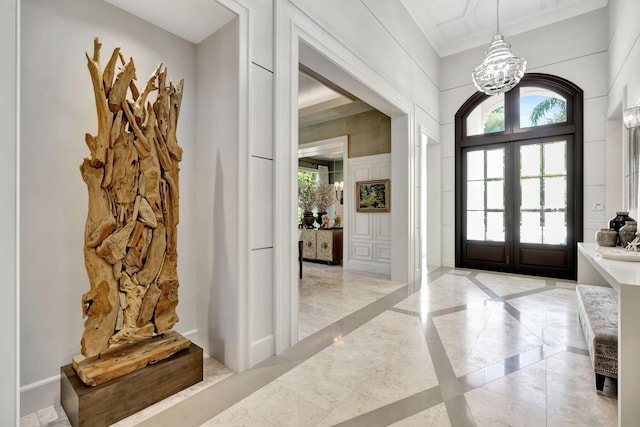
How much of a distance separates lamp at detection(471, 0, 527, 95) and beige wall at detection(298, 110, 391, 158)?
2.10 meters

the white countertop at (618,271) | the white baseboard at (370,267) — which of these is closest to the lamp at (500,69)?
the white countertop at (618,271)

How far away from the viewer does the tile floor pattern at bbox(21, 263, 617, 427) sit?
69.6 inches

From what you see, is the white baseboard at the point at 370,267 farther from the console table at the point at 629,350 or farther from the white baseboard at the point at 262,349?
the console table at the point at 629,350

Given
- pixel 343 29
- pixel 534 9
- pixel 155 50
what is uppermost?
pixel 534 9

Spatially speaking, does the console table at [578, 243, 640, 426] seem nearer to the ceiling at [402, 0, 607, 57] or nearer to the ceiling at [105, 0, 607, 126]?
the ceiling at [105, 0, 607, 126]

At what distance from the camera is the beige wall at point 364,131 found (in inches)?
235

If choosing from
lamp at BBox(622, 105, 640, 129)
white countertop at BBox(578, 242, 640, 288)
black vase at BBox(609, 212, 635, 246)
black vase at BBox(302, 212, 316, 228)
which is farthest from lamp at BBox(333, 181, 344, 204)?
white countertop at BBox(578, 242, 640, 288)

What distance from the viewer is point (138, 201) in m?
1.91

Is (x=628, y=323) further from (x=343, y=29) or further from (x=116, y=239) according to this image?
(x=343, y=29)

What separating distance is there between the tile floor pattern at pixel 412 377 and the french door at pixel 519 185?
208 cm

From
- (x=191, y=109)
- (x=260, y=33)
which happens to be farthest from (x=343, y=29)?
(x=191, y=109)

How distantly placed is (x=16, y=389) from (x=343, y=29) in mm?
3787

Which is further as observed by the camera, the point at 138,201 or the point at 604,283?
the point at 604,283

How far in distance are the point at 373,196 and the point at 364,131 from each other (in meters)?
1.35
